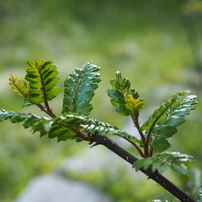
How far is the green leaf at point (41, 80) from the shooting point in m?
0.50

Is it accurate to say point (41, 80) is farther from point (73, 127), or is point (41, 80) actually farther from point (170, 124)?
point (170, 124)

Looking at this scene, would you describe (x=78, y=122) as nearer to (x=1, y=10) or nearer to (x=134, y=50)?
(x=134, y=50)

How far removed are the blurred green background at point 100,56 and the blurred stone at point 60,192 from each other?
0.35ft

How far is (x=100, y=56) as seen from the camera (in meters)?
7.64

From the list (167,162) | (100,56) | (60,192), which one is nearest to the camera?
Answer: (167,162)

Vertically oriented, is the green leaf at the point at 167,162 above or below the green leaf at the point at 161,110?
below

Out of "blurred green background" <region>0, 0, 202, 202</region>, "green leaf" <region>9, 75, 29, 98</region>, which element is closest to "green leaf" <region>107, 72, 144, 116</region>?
"green leaf" <region>9, 75, 29, 98</region>

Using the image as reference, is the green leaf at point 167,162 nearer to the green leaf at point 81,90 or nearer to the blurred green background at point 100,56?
the green leaf at point 81,90

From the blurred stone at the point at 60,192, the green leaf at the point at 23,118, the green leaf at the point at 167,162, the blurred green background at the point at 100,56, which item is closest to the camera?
the green leaf at the point at 167,162

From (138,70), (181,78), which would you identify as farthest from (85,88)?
(138,70)

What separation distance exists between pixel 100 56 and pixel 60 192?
191 inches

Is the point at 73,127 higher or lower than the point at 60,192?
lower

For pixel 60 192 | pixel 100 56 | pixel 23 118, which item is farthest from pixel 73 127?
pixel 100 56

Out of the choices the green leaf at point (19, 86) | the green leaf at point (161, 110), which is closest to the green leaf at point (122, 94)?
the green leaf at point (161, 110)
